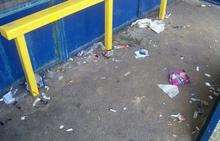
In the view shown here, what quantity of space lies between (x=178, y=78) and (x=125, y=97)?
79cm

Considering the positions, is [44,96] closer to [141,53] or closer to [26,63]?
[26,63]

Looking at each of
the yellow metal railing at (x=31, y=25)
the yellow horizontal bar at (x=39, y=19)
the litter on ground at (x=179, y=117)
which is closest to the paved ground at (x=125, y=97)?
the litter on ground at (x=179, y=117)

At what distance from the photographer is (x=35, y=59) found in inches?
146

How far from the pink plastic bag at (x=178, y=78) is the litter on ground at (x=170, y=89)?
8cm

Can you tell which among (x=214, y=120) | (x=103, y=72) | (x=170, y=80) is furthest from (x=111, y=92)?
(x=214, y=120)

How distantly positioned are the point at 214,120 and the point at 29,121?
2.01m

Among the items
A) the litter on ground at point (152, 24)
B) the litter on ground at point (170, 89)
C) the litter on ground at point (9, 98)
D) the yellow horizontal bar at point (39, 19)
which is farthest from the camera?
the litter on ground at point (152, 24)

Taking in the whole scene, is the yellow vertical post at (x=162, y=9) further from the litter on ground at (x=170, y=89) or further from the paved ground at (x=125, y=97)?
the litter on ground at (x=170, y=89)

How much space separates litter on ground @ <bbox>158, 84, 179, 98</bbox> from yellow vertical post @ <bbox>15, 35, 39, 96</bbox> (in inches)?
63.3

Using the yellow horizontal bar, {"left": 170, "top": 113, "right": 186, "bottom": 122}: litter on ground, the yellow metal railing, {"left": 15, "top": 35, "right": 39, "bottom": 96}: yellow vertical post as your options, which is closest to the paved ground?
{"left": 170, "top": 113, "right": 186, "bottom": 122}: litter on ground

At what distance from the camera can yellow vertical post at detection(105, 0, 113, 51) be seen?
3.78m

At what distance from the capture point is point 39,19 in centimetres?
300

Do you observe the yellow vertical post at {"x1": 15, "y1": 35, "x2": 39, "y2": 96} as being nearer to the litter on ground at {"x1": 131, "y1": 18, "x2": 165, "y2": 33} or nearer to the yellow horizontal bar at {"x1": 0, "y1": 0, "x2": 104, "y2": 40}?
the yellow horizontal bar at {"x1": 0, "y1": 0, "x2": 104, "y2": 40}

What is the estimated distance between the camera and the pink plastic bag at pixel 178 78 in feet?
12.5
